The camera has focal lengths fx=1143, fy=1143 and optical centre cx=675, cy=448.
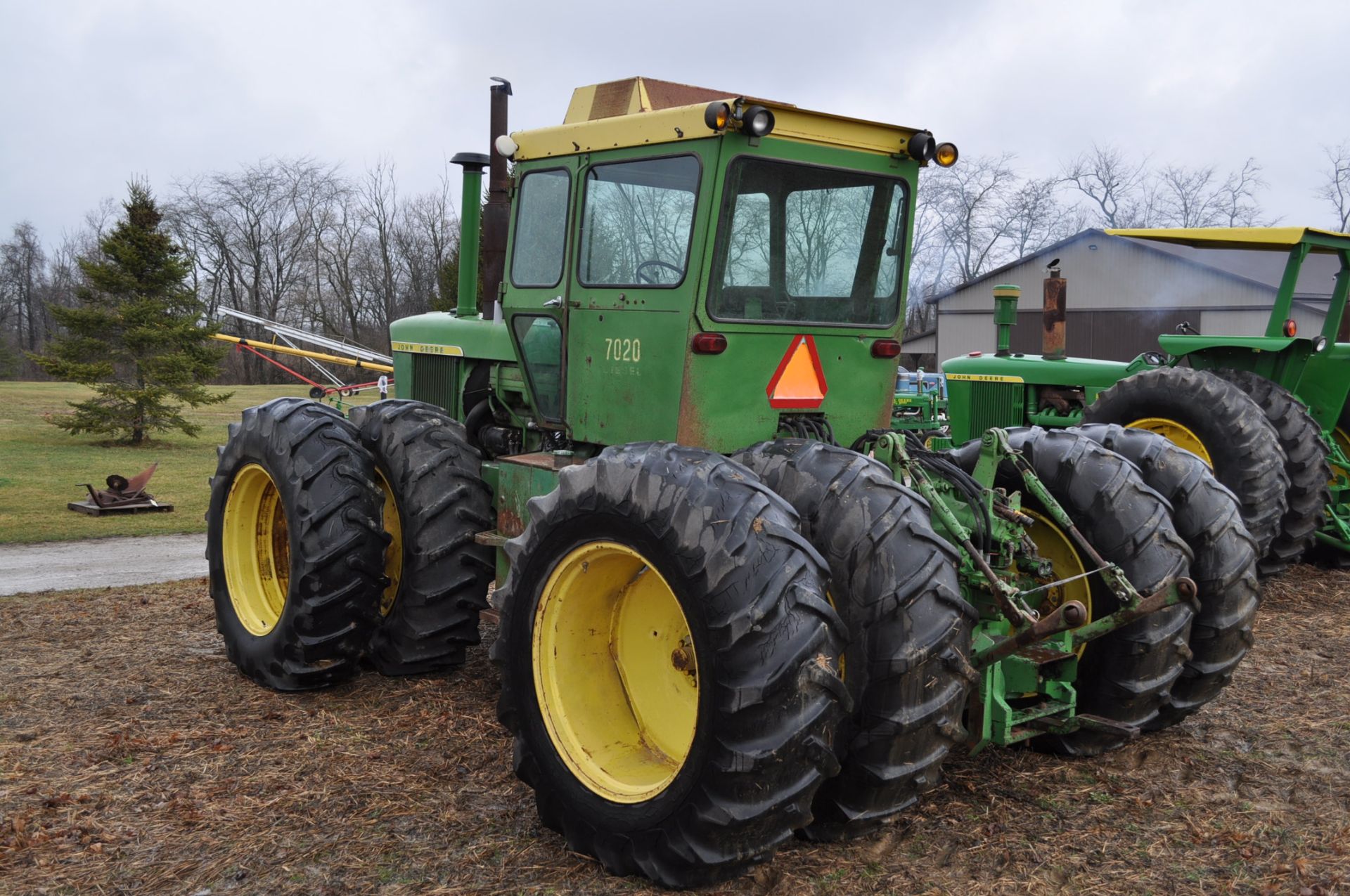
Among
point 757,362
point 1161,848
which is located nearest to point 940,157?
point 757,362

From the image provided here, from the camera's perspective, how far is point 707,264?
15.0 ft

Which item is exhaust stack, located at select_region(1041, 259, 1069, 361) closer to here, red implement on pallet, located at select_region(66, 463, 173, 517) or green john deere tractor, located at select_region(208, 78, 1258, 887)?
green john deere tractor, located at select_region(208, 78, 1258, 887)

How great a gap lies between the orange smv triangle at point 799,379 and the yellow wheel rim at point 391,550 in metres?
2.31

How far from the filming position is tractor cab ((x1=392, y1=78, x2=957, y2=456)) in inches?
181

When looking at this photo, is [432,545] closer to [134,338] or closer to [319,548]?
[319,548]

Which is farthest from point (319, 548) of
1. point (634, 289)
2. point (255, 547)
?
point (634, 289)

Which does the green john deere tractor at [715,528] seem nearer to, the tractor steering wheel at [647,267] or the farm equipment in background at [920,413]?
the tractor steering wheel at [647,267]

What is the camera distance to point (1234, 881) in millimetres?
3787

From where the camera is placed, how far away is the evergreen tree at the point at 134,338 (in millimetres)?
19281

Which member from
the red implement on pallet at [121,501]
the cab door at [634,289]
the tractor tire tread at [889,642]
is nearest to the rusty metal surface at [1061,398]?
the cab door at [634,289]

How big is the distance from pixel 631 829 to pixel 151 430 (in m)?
21.1

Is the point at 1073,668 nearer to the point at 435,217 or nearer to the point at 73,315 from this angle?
the point at 73,315

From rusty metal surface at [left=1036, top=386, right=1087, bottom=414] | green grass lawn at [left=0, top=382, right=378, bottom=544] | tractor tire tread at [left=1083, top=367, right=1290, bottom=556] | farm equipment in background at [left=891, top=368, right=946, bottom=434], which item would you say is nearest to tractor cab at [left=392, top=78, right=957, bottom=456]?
tractor tire tread at [left=1083, top=367, right=1290, bottom=556]

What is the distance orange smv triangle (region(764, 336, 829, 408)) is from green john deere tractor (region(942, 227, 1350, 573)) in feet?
15.5
